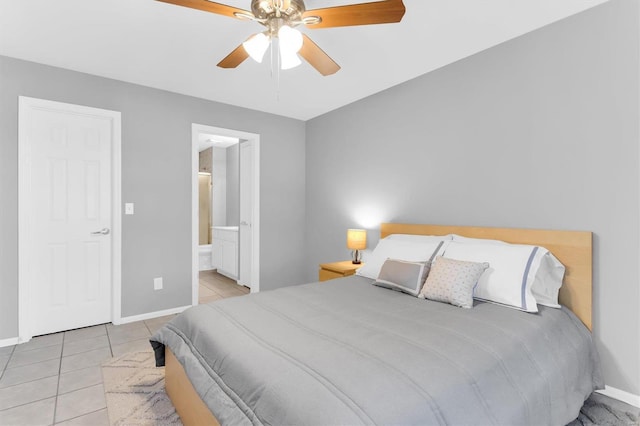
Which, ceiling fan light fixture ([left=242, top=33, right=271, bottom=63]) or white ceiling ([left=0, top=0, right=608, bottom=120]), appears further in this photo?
white ceiling ([left=0, top=0, right=608, bottom=120])

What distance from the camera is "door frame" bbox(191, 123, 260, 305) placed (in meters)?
3.75

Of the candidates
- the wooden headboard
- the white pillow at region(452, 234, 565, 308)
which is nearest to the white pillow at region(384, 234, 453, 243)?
the wooden headboard

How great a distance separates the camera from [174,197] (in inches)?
143

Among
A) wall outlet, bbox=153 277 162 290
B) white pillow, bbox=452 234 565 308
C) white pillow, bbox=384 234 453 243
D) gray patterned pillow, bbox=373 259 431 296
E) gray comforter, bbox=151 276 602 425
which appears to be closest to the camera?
gray comforter, bbox=151 276 602 425

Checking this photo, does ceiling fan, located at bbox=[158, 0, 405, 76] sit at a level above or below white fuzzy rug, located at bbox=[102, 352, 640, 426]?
above

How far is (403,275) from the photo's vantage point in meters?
2.32

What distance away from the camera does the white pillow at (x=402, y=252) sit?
2.53 meters

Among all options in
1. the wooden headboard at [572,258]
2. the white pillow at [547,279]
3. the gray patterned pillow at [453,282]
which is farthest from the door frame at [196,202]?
the white pillow at [547,279]

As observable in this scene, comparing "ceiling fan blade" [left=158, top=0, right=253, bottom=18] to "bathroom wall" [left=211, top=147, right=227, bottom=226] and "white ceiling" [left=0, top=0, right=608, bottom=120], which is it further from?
"bathroom wall" [left=211, top=147, right=227, bottom=226]

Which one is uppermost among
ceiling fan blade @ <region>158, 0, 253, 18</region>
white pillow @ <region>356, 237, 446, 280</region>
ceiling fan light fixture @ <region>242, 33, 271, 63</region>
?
ceiling fan blade @ <region>158, 0, 253, 18</region>

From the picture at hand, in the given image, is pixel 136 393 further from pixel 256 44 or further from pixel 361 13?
pixel 361 13

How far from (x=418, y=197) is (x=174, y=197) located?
2.64 m

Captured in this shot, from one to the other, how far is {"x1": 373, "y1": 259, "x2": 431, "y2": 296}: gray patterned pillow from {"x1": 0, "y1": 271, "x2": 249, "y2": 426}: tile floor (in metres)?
1.93

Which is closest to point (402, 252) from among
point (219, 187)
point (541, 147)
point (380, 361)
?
point (541, 147)
